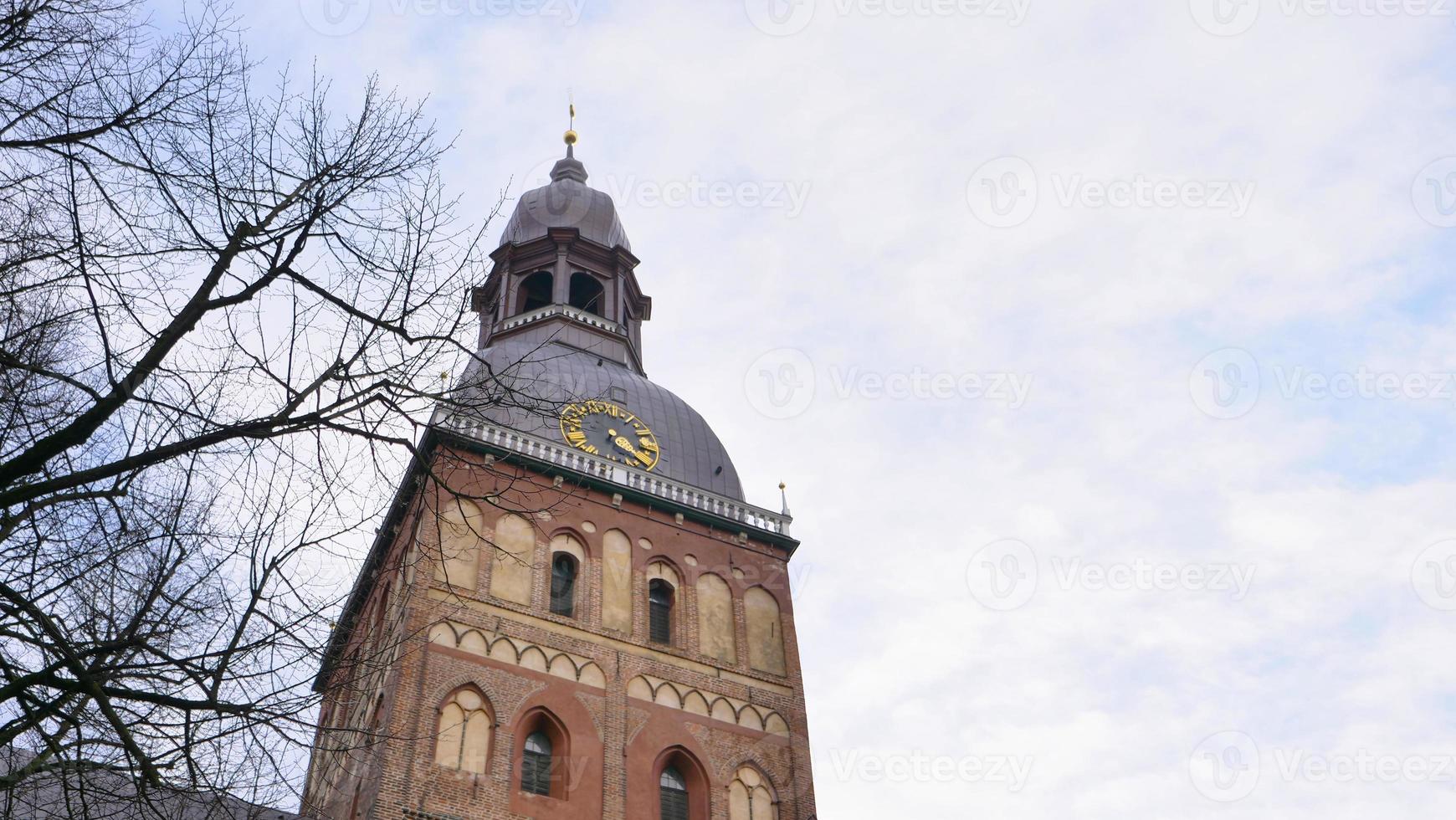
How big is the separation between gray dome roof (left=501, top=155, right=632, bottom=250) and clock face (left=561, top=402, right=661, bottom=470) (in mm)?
9437

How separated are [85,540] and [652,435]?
2087 centimetres

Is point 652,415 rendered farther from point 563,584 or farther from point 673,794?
point 673,794

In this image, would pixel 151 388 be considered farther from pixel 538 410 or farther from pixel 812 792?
pixel 812 792

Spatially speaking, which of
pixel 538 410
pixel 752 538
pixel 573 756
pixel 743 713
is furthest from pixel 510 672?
pixel 538 410

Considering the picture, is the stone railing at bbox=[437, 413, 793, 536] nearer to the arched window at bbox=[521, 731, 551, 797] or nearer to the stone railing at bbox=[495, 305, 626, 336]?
the arched window at bbox=[521, 731, 551, 797]

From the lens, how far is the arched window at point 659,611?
25.1 metres

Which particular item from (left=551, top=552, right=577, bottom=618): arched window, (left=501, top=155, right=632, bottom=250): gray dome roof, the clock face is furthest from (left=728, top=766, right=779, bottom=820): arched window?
(left=501, top=155, right=632, bottom=250): gray dome roof

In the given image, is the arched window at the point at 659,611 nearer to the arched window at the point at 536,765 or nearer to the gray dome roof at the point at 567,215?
the arched window at the point at 536,765

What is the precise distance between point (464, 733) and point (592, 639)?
3368mm

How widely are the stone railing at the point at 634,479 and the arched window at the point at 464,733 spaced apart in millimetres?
5145

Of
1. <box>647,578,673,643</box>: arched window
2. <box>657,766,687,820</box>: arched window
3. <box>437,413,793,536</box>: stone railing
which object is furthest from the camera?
<box>437,413,793,536</box>: stone railing

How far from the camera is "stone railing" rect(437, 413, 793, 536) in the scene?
25.7m

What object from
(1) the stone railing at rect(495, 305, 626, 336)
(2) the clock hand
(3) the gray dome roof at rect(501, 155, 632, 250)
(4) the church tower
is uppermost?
(3) the gray dome roof at rect(501, 155, 632, 250)

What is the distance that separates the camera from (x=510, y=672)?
73.7 ft
